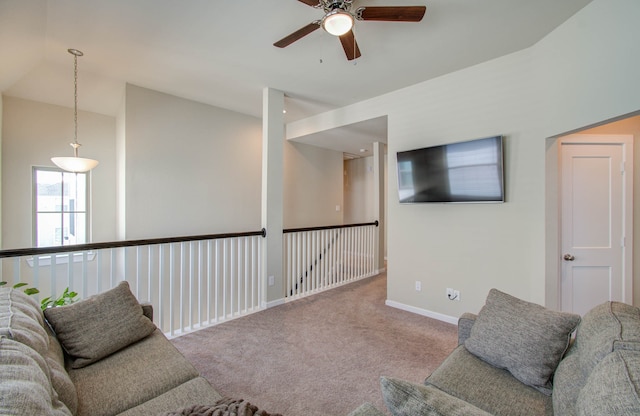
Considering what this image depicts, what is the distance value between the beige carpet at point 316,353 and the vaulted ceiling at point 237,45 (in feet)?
8.98

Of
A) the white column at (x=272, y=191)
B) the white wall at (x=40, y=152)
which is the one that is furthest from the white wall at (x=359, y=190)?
the white wall at (x=40, y=152)

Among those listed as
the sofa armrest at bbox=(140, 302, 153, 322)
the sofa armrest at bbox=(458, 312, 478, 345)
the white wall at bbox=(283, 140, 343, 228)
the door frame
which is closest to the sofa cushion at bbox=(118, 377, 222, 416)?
the sofa armrest at bbox=(140, 302, 153, 322)

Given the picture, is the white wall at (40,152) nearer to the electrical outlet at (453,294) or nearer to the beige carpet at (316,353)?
the beige carpet at (316,353)

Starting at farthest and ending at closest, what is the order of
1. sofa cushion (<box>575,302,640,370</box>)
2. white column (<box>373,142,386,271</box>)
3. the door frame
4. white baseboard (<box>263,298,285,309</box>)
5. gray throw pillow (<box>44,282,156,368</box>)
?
white column (<box>373,142,386,271</box>), white baseboard (<box>263,298,285,309</box>), the door frame, gray throw pillow (<box>44,282,156,368</box>), sofa cushion (<box>575,302,640,370</box>)

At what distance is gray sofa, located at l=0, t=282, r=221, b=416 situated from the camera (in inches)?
34.5

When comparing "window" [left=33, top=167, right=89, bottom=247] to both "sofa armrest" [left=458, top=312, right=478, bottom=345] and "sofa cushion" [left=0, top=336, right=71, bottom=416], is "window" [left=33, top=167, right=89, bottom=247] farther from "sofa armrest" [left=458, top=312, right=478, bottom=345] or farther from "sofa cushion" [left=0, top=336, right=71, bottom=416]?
"sofa armrest" [left=458, top=312, right=478, bottom=345]

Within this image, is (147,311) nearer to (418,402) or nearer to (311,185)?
(418,402)

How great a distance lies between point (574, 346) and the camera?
4.37ft

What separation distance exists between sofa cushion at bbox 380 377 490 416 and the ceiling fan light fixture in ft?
6.29

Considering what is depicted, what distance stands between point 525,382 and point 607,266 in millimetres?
2027

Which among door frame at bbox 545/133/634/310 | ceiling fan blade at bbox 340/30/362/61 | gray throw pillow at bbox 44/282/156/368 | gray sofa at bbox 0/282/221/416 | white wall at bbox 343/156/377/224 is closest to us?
gray sofa at bbox 0/282/221/416

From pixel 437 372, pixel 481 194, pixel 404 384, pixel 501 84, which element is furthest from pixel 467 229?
pixel 404 384

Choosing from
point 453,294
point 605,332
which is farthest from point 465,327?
point 453,294

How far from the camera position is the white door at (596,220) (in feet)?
8.13
